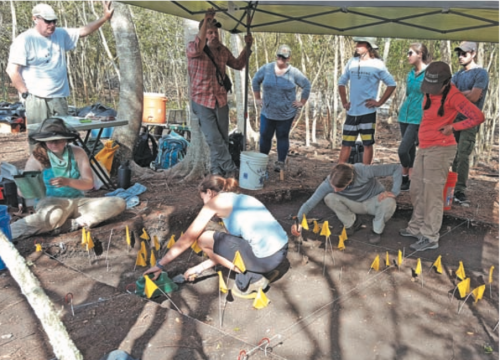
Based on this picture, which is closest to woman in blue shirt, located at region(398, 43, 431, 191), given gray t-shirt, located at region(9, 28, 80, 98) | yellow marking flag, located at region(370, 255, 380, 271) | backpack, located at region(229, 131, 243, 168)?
yellow marking flag, located at region(370, 255, 380, 271)

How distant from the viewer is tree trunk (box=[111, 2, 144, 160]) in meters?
5.82

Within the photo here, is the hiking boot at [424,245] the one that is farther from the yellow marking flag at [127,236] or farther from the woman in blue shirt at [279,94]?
the yellow marking flag at [127,236]

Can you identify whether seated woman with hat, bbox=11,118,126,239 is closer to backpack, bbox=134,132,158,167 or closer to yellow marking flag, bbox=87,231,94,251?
yellow marking flag, bbox=87,231,94,251

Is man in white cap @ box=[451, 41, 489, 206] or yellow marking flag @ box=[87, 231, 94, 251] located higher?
man in white cap @ box=[451, 41, 489, 206]

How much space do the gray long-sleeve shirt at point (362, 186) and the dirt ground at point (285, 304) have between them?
18.2 inches

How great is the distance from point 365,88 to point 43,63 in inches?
150

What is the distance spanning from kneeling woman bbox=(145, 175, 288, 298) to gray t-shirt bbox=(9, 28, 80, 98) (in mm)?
2721

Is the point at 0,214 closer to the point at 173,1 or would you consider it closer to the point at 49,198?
the point at 49,198

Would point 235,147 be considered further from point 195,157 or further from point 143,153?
point 143,153

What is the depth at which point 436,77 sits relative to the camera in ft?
11.7

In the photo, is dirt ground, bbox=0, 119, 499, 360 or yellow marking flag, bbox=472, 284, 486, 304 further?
yellow marking flag, bbox=472, 284, 486, 304

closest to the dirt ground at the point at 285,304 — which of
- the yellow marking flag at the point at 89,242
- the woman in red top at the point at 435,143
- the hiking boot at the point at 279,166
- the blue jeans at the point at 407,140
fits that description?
the yellow marking flag at the point at 89,242

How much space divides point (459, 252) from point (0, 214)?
4121mm

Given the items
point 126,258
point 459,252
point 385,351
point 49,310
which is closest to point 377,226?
point 459,252
